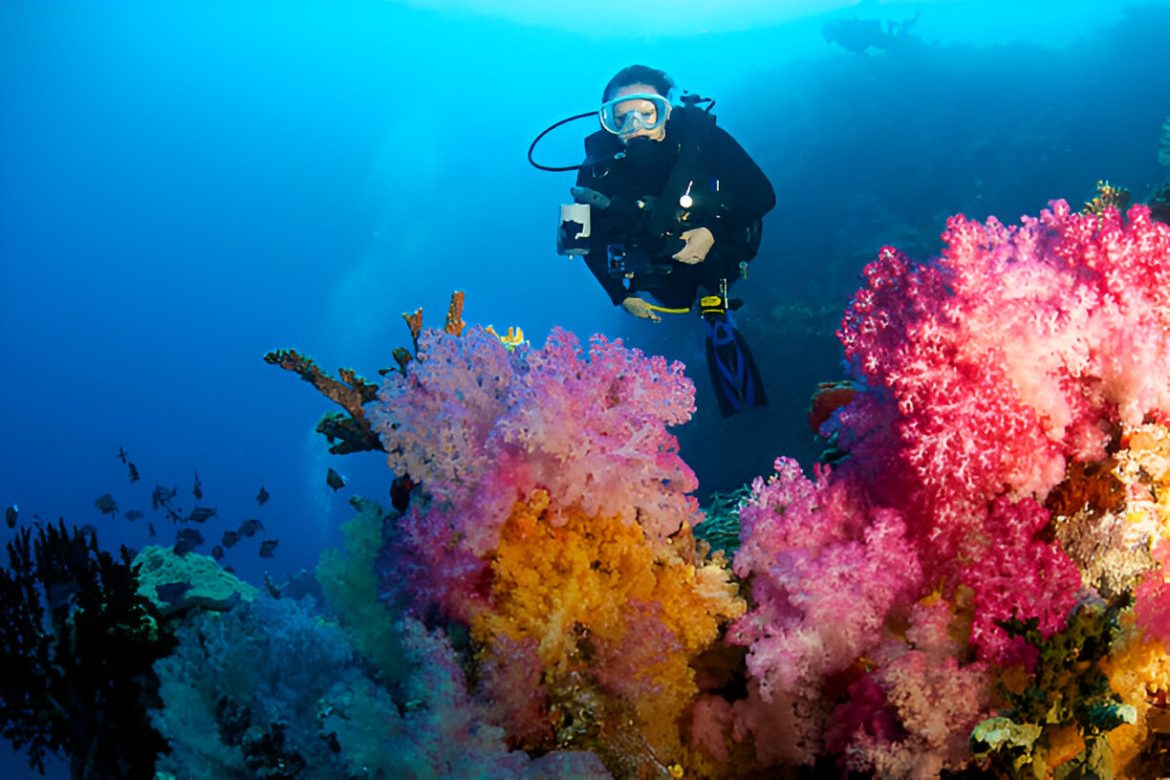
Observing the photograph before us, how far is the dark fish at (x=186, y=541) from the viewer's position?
9.73 m

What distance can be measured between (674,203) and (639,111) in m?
1.14

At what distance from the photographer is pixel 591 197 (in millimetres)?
6363

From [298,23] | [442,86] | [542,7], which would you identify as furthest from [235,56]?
[542,7]

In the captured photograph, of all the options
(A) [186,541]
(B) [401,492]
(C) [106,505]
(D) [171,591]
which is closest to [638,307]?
(B) [401,492]

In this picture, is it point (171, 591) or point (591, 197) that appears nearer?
point (591, 197)

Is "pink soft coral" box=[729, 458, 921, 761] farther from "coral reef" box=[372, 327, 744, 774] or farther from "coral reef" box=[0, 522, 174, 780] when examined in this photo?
"coral reef" box=[0, 522, 174, 780]

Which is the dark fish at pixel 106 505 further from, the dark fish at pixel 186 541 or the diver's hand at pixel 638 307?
the diver's hand at pixel 638 307

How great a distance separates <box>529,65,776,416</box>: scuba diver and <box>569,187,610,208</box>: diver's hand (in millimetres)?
11

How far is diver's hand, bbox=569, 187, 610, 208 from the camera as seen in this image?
20.8 ft

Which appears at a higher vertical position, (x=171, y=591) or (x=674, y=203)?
(x=674, y=203)

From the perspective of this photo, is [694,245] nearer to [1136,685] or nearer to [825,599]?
[825,599]

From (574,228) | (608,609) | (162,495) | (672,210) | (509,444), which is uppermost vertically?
Result: (162,495)

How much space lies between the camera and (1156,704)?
2.05 metres

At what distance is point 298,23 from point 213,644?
137 meters
